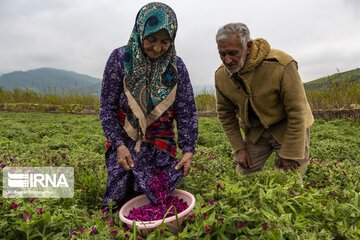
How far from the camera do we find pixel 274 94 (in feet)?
9.88

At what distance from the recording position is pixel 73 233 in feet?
6.90

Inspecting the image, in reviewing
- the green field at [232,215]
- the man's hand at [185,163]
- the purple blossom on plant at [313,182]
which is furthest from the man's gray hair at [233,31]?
the purple blossom on plant at [313,182]

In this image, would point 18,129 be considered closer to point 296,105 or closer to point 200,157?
point 200,157

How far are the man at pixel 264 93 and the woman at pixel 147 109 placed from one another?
1.44ft

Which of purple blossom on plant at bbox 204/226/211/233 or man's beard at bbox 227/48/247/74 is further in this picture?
man's beard at bbox 227/48/247/74

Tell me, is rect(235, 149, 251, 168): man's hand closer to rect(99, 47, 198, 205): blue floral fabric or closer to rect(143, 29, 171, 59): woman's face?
rect(99, 47, 198, 205): blue floral fabric

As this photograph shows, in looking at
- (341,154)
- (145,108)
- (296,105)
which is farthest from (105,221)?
(341,154)

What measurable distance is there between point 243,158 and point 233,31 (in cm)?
127

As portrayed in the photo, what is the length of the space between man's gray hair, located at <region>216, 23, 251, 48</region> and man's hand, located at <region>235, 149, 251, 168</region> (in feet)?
3.68

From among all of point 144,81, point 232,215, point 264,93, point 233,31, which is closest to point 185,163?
point 144,81

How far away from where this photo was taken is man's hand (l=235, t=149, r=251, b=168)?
3.48 m

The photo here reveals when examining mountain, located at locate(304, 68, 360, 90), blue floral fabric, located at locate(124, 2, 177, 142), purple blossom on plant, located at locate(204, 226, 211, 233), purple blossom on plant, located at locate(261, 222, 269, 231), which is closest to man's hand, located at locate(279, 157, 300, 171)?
blue floral fabric, located at locate(124, 2, 177, 142)

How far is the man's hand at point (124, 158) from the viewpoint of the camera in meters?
2.62

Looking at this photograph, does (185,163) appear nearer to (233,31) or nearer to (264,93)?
(264,93)
